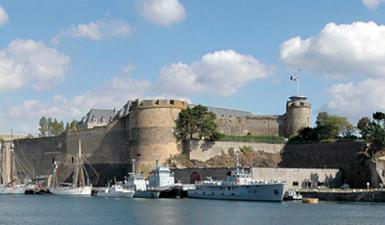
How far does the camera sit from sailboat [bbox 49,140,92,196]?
231 ft

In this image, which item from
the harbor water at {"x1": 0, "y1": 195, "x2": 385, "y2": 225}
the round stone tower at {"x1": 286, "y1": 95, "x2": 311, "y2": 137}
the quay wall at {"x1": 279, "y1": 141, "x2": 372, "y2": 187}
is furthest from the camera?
the round stone tower at {"x1": 286, "y1": 95, "x2": 311, "y2": 137}

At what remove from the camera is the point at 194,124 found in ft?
231

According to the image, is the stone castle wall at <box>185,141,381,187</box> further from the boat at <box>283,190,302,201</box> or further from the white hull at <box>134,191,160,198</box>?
the white hull at <box>134,191,160,198</box>

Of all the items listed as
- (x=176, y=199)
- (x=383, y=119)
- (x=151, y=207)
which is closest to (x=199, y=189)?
(x=176, y=199)

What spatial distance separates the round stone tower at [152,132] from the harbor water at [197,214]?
17814mm

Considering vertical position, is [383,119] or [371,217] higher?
[383,119]

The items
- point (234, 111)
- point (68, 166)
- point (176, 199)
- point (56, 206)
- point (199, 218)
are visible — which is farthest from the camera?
point (234, 111)

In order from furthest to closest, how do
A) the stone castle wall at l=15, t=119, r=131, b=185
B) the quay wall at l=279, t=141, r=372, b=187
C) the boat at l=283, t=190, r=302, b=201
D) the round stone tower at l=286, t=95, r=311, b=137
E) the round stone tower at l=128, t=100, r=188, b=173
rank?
the round stone tower at l=286, t=95, r=311, b=137, the stone castle wall at l=15, t=119, r=131, b=185, the round stone tower at l=128, t=100, r=188, b=173, the quay wall at l=279, t=141, r=372, b=187, the boat at l=283, t=190, r=302, b=201

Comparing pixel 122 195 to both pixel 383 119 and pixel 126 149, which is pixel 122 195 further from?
pixel 383 119

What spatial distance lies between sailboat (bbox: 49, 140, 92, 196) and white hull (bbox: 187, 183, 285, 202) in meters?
12.9

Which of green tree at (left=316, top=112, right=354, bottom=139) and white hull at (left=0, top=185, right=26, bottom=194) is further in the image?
white hull at (left=0, top=185, right=26, bottom=194)

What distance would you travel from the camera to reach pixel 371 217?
40500mm

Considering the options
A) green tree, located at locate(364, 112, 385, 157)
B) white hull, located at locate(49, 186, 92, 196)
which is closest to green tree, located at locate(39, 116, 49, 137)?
white hull, located at locate(49, 186, 92, 196)

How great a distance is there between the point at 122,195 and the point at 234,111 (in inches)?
1181
